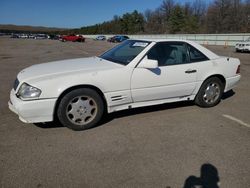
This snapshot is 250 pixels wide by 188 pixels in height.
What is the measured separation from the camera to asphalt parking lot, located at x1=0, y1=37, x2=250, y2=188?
293 centimetres

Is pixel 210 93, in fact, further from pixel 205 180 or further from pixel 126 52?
pixel 205 180

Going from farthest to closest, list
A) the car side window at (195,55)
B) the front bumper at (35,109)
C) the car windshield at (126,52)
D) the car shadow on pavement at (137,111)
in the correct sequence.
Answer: the car side window at (195,55) → the car shadow on pavement at (137,111) → the car windshield at (126,52) → the front bumper at (35,109)

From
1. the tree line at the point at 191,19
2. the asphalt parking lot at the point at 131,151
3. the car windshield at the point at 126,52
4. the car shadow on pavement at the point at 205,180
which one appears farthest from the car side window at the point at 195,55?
the tree line at the point at 191,19

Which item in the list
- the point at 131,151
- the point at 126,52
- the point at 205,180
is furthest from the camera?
the point at 126,52

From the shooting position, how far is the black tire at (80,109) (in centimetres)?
403

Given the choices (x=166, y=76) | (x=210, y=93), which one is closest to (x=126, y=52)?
(x=166, y=76)

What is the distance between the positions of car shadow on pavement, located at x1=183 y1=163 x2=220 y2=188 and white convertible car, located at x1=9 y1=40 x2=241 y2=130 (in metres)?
1.85

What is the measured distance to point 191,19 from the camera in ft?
250

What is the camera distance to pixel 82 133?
4.12m

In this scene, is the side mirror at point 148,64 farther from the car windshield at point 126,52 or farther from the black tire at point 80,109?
the black tire at point 80,109

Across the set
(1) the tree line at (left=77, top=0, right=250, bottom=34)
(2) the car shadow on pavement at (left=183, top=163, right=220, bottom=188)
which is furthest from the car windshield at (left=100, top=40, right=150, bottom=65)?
(1) the tree line at (left=77, top=0, right=250, bottom=34)

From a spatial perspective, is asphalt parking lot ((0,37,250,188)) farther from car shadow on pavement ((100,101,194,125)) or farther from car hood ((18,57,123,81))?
car hood ((18,57,123,81))

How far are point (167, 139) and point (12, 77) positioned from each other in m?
6.66

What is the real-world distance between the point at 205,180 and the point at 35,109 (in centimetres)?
253
